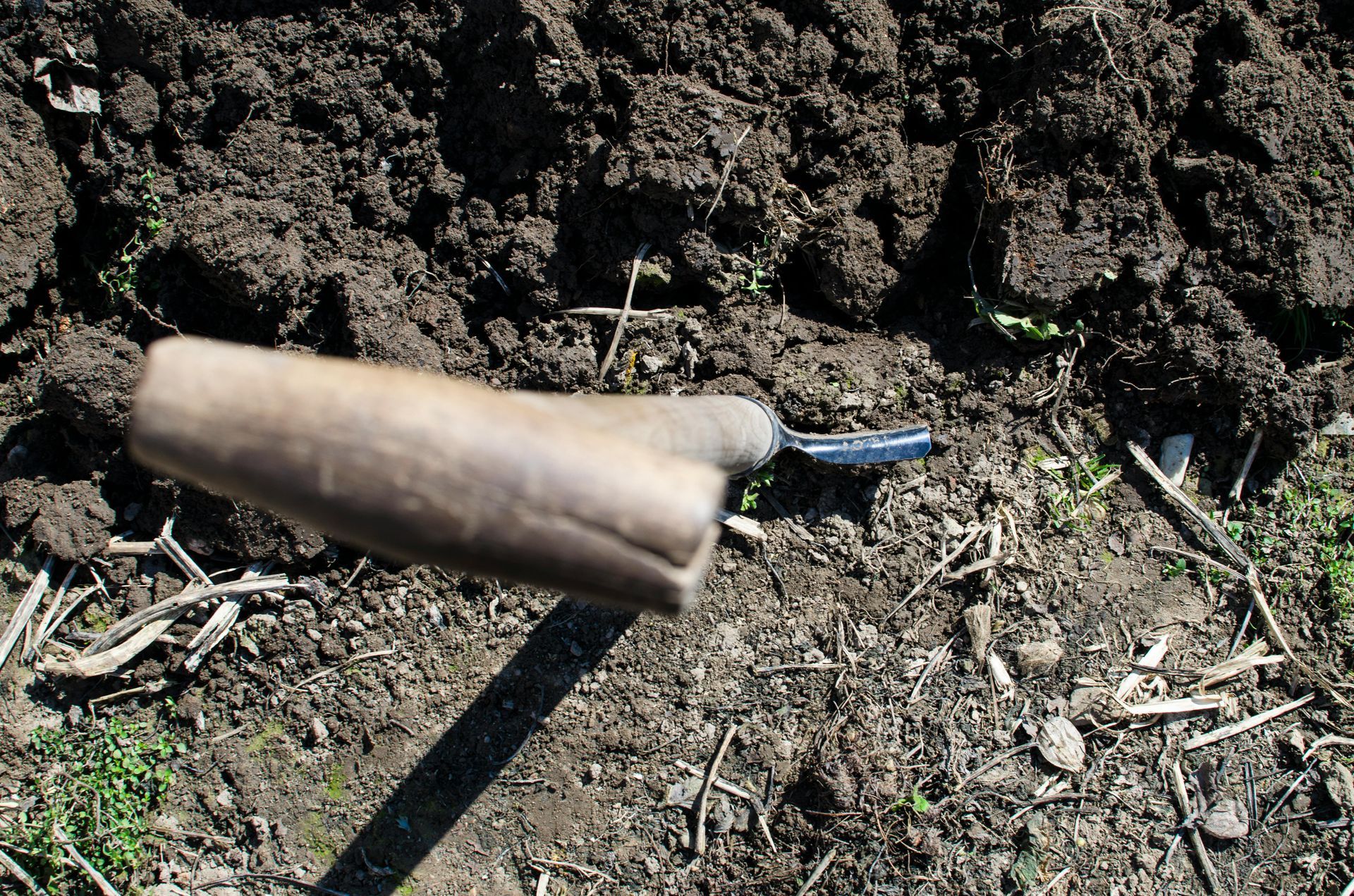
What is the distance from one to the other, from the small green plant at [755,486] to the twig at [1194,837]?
208 centimetres

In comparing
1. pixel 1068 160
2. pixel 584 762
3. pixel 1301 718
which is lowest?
pixel 584 762

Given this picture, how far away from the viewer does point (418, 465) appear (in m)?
1.16

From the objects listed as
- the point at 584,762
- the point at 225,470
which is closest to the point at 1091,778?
the point at 584,762

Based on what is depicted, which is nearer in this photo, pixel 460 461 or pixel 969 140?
pixel 460 461

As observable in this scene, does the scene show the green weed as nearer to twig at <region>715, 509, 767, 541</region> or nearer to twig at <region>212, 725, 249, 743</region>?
twig at <region>212, 725, 249, 743</region>

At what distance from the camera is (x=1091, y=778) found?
3.19 meters

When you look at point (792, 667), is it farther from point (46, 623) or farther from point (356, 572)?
point (46, 623)

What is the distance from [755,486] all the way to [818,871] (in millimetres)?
1569

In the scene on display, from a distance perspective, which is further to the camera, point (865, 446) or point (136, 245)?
point (136, 245)

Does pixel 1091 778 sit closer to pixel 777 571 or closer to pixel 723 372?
pixel 777 571

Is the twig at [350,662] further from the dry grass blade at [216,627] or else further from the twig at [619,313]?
the twig at [619,313]

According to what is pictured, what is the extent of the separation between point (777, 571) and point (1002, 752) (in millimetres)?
1191

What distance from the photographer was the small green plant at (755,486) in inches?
125

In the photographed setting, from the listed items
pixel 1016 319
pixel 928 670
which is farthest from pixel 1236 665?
pixel 1016 319
